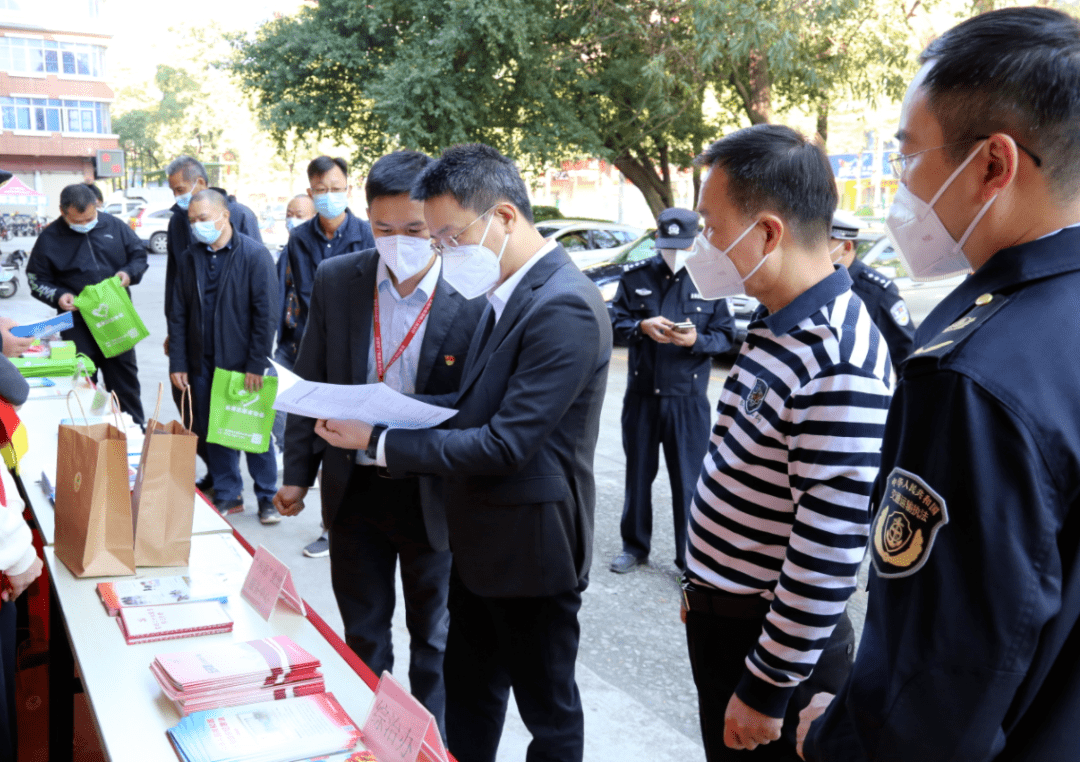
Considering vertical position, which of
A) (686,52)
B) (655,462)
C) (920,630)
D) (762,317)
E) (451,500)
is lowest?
(655,462)

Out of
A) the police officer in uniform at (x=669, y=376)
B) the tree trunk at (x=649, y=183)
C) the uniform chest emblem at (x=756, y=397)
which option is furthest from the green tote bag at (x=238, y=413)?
the tree trunk at (x=649, y=183)

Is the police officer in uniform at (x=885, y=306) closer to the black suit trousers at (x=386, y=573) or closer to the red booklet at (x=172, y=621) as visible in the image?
the black suit trousers at (x=386, y=573)

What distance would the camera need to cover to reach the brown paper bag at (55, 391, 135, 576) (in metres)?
2.13

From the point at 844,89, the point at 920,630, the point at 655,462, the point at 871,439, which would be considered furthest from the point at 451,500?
the point at 844,89

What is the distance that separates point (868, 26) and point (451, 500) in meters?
10.8

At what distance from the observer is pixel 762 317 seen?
167 centimetres

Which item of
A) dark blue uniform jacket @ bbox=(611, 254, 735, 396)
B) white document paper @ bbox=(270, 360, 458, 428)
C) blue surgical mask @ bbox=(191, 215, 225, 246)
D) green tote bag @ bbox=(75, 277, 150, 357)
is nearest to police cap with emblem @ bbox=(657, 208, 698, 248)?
dark blue uniform jacket @ bbox=(611, 254, 735, 396)

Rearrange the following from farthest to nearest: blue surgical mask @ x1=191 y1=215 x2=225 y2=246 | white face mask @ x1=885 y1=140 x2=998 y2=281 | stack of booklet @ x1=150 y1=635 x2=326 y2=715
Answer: blue surgical mask @ x1=191 y1=215 x2=225 y2=246 → stack of booklet @ x1=150 y1=635 x2=326 y2=715 → white face mask @ x1=885 y1=140 x2=998 y2=281

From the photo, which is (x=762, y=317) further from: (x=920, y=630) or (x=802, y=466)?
(x=920, y=630)

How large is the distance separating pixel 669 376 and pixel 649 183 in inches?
460

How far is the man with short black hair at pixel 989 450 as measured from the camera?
87cm

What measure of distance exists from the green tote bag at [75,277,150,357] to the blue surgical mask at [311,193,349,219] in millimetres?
1545

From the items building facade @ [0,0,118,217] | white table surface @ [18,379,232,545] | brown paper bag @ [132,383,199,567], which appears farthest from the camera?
building facade @ [0,0,118,217]

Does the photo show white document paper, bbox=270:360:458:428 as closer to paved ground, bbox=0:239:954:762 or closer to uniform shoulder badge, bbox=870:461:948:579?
uniform shoulder badge, bbox=870:461:948:579
